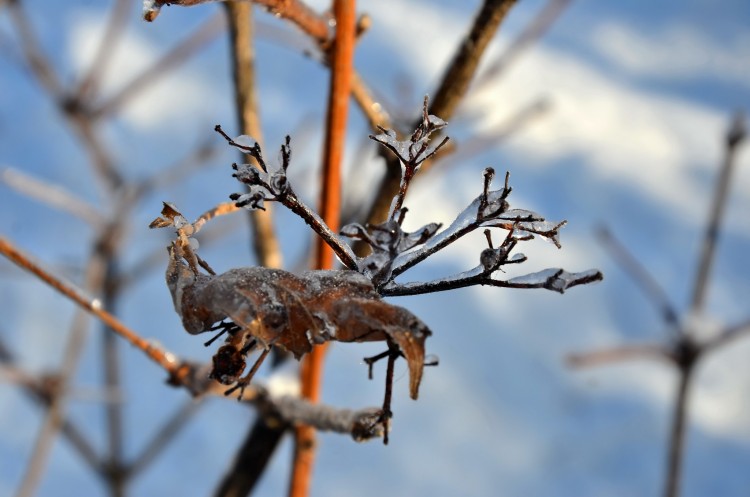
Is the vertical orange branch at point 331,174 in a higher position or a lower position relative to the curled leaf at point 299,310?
higher

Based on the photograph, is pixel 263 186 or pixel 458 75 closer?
pixel 263 186

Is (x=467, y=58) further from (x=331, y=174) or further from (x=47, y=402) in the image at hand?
(x=47, y=402)

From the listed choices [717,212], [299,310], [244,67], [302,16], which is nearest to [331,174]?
[302,16]

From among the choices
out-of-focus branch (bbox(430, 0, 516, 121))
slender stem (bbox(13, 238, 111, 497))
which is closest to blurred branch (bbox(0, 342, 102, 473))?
slender stem (bbox(13, 238, 111, 497))

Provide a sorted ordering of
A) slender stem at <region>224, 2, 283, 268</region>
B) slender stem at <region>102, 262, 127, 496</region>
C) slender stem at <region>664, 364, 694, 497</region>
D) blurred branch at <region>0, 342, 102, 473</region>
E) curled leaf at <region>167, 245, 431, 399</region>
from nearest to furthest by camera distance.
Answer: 1. curled leaf at <region>167, 245, 431, 399</region>
2. slender stem at <region>224, 2, 283, 268</region>
3. slender stem at <region>664, 364, 694, 497</region>
4. blurred branch at <region>0, 342, 102, 473</region>
5. slender stem at <region>102, 262, 127, 496</region>

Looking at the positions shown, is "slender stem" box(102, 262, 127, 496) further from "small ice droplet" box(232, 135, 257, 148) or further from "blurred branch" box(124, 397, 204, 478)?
"small ice droplet" box(232, 135, 257, 148)

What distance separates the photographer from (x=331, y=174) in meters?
1.05

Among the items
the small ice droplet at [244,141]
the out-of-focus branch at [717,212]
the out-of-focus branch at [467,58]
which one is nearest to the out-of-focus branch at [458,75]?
the out-of-focus branch at [467,58]

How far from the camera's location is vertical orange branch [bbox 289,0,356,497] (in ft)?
3.16

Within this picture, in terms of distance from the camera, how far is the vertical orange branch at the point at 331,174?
0.96m

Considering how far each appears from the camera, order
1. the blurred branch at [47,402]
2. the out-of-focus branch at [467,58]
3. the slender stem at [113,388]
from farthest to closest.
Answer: the slender stem at [113,388]
the blurred branch at [47,402]
the out-of-focus branch at [467,58]

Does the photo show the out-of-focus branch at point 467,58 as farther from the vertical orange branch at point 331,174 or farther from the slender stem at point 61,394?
the slender stem at point 61,394

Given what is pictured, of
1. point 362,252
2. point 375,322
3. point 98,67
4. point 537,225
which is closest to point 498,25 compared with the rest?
point 362,252

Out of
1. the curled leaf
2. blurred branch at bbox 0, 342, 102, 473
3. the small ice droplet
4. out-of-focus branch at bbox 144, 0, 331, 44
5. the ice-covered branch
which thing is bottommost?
the curled leaf
